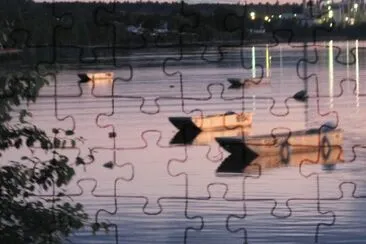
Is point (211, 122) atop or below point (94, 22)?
below

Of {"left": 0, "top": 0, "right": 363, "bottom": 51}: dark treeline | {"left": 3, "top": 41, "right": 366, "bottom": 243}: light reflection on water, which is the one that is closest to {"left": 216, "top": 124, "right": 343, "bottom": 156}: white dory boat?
{"left": 3, "top": 41, "right": 366, "bottom": 243}: light reflection on water

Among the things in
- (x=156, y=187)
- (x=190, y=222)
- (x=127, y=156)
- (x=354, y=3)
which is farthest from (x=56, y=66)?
(x=127, y=156)

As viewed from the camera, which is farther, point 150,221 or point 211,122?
point 211,122

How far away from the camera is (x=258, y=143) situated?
1418 cm

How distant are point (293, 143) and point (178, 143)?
222 cm

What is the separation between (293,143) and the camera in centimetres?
1451

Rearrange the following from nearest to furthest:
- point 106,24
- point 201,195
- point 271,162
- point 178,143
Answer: point 106,24 < point 201,195 < point 271,162 < point 178,143

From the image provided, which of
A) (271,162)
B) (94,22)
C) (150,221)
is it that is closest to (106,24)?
(94,22)

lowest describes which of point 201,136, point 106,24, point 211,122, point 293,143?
point 201,136

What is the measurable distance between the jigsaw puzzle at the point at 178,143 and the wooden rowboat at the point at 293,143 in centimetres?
4

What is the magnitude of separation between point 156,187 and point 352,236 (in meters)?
2.02

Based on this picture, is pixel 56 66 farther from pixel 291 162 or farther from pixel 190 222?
pixel 291 162

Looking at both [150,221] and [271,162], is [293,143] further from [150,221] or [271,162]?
[150,221]

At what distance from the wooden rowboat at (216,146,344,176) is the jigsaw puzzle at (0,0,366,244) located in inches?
1.3
